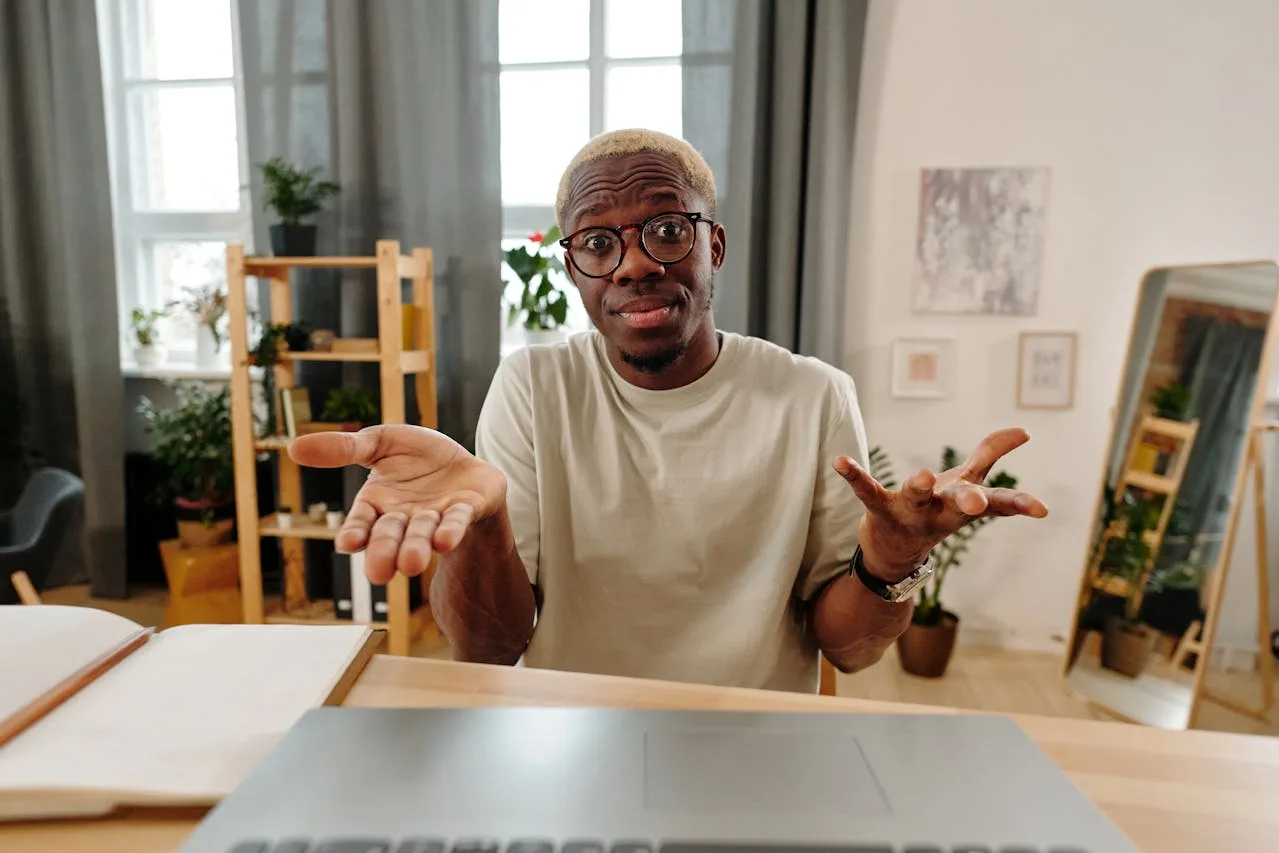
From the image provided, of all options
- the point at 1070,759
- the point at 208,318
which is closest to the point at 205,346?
the point at 208,318

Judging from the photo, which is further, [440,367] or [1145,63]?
[440,367]

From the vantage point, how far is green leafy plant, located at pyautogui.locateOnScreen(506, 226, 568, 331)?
8.36 feet

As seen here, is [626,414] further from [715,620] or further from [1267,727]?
[1267,727]

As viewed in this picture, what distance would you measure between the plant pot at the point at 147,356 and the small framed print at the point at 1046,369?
3.19 meters

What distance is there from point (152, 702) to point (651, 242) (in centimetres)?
77

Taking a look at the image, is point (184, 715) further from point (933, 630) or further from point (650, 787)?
point (933, 630)

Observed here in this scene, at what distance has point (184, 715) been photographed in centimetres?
52

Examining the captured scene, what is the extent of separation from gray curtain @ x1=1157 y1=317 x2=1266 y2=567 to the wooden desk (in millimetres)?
1857

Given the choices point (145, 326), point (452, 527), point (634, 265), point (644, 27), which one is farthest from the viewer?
point (145, 326)

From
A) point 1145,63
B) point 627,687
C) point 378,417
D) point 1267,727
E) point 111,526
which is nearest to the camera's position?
point 627,687

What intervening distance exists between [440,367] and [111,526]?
4.63 feet

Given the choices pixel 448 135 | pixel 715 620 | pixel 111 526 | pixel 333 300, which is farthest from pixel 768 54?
pixel 111 526

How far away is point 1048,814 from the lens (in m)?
0.42

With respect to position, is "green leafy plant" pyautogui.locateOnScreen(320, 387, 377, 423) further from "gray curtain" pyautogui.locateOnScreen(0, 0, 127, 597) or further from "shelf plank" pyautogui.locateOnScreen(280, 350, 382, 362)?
"gray curtain" pyautogui.locateOnScreen(0, 0, 127, 597)
